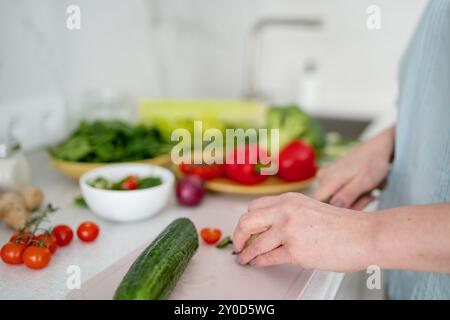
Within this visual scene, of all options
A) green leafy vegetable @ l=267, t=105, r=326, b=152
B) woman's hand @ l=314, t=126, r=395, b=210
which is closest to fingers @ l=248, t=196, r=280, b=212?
woman's hand @ l=314, t=126, r=395, b=210

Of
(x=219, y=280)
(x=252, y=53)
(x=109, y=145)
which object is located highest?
(x=252, y=53)

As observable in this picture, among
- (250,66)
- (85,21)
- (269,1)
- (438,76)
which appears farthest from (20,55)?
(269,1)

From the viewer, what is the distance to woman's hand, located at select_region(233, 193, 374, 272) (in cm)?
48

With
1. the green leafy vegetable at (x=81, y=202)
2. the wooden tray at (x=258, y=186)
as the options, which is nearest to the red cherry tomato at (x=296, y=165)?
the wooden tray at (x=258, y=186)

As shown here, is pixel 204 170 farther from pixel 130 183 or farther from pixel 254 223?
pixel 254 223

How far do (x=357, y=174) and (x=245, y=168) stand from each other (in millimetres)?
223

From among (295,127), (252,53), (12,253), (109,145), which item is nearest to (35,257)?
(12,253)

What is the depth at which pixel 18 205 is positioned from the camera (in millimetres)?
702

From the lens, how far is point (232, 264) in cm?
61

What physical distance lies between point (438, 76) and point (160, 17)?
1026 millimetres

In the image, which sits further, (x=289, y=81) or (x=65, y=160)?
(x=289, y=81)

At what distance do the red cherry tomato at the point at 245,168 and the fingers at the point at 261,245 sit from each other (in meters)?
0.30

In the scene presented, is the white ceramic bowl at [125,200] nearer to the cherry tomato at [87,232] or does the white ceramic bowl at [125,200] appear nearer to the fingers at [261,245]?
the cherry tomato at [87,232]

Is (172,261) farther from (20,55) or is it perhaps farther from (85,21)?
(85,21)
